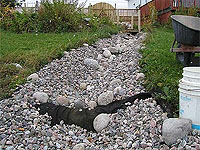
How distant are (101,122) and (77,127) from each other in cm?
30

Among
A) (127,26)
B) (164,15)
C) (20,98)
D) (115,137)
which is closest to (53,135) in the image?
(115,137)

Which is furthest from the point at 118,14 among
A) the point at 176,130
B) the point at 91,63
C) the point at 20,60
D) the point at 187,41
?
the point at 176,130

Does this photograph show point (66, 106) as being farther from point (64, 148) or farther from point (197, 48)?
point (197, 48)

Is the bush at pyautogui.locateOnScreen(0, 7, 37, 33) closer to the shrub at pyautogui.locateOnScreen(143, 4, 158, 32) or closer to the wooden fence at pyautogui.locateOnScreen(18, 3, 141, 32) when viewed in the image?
the wooden fence at pyautogui.locateOnScreen(18, 3, 141, 32)

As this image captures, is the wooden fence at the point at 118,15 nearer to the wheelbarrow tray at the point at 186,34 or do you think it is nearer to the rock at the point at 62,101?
the wheelbarrow tray at the point at 186,34

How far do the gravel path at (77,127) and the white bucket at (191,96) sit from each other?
15cm

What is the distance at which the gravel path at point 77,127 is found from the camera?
2449mm

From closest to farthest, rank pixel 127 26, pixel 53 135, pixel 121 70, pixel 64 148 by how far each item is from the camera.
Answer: pixel 64 148
pixel 53 135
pixel 121 70
pixel 127 26

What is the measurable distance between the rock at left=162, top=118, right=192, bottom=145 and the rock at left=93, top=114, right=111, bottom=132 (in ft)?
2.45

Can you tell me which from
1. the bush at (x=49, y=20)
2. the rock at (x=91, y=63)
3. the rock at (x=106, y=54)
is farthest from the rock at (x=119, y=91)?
the bush at (x=49, y=20)

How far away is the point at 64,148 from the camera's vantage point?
2.58 m

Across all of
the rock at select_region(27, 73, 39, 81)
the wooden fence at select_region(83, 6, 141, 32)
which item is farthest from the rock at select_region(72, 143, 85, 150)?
the wooden fence at select_region(83, 6, 141, 32)

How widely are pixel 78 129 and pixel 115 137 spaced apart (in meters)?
0.49

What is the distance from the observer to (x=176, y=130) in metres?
2.16
